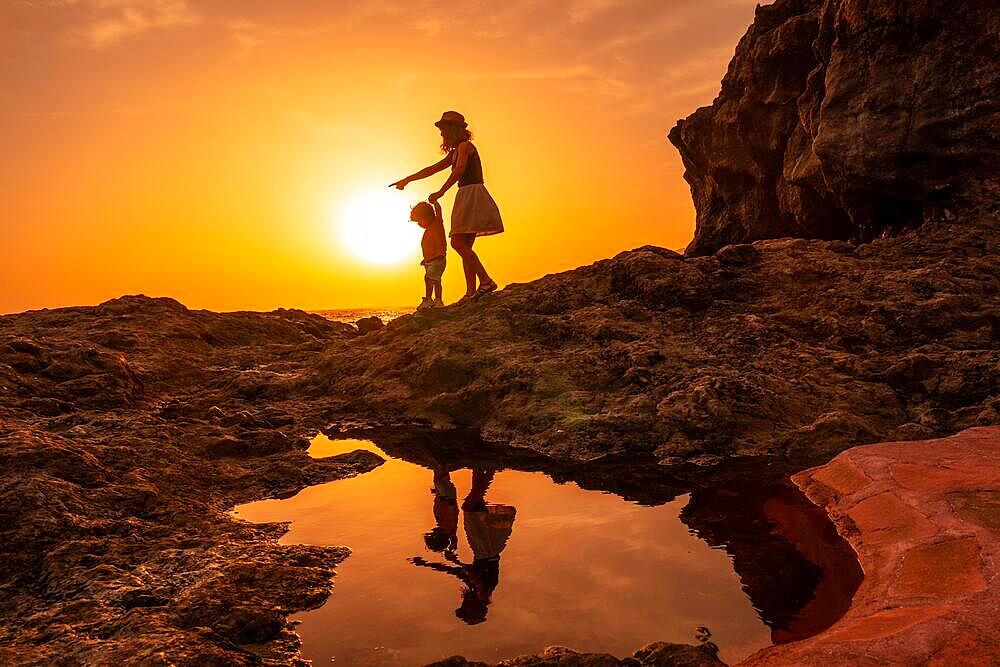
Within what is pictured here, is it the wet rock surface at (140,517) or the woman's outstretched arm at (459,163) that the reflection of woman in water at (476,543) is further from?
the woman's outstretched arm at (459,163)

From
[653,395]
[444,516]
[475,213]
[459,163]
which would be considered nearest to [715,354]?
[653,395]

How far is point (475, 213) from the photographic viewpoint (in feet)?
27.4

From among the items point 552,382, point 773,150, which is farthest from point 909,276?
point 773,150

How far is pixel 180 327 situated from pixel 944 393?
351 inches

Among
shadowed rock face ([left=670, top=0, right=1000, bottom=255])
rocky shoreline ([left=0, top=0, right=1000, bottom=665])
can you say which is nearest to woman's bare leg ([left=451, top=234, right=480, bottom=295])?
rocky shoreline ([left=0, top=0, right=1000, bottom=665])

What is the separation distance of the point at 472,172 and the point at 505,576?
676 cm

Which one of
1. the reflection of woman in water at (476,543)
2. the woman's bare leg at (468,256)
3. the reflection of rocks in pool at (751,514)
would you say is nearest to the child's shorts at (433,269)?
the woman's bare leg at (468,256)

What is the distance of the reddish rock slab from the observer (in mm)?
1752

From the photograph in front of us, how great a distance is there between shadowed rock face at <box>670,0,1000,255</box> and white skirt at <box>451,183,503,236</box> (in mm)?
4310

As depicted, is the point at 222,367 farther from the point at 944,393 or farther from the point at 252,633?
the point at 944,393

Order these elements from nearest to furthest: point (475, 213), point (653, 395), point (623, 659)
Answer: point (623, 659)
point (653, 395)
point (475, 213)

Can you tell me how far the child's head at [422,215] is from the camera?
372 inches

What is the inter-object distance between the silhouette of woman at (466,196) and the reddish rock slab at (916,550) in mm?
5359

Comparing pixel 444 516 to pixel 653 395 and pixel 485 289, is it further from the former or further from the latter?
pixel 485 289
